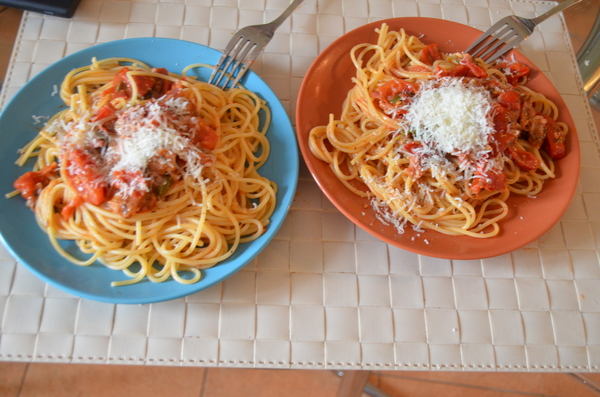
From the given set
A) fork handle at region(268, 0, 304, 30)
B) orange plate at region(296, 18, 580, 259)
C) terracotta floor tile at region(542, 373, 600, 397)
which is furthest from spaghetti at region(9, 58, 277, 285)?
terracotta floor tile at region(542, 373, 600, 397)

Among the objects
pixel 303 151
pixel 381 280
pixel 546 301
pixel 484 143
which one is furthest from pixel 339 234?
pixel 546 301

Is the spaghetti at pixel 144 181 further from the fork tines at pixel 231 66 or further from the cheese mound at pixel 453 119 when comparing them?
the cheese mound at pixel 453 119

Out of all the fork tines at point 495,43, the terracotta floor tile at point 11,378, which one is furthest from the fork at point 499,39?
the terracotta floor tile at point 11,378

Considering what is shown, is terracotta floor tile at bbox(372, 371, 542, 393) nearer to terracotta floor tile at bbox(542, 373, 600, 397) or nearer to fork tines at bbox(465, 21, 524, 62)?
terracotta floor tile at bbox(542, 373, 600, 397)

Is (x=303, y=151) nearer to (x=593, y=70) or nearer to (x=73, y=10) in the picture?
(x=73, y=10)

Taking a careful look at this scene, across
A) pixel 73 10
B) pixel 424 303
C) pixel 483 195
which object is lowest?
pixel 424 303
